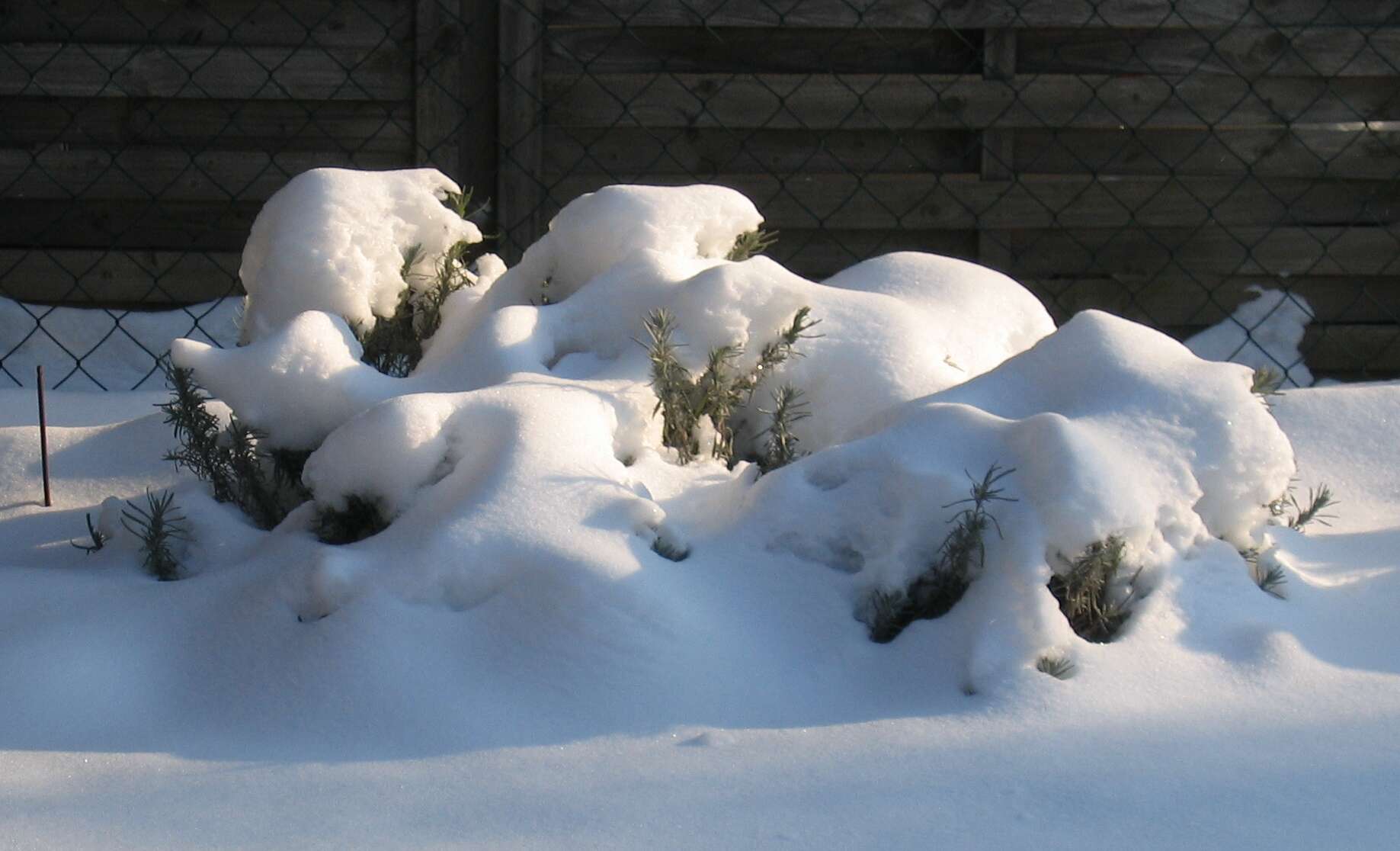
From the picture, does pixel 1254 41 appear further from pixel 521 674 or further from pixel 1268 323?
pixel 521 674

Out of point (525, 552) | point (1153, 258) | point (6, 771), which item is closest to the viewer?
point (6, 771)

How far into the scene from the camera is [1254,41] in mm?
4504

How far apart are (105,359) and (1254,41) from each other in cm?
402

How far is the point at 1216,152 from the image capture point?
15.1 ft

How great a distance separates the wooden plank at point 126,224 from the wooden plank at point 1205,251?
2597 millimetres

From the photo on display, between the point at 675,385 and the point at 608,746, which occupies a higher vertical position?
the point at 675,385

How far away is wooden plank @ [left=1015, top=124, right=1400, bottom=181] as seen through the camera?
454 cm

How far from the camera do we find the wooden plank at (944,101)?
434 cm

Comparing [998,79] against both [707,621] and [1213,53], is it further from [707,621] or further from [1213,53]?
[707,621]

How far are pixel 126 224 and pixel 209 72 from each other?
0.61 meters

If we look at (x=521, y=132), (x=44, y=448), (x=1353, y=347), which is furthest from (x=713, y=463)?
(x=1353, y=347)

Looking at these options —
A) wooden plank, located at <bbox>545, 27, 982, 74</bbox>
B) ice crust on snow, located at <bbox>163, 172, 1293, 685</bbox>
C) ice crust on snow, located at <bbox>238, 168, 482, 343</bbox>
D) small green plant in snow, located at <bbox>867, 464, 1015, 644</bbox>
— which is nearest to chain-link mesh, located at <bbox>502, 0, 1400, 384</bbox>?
Result: wooden plank, located at <bbox>545, 27, 982, 74</bbox>

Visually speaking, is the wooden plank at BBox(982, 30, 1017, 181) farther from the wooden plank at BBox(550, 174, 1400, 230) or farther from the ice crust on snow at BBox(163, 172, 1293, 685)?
the ice crust on snow at BBox(163, 172, 1293, 685)

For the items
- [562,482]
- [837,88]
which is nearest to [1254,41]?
[837,88]
